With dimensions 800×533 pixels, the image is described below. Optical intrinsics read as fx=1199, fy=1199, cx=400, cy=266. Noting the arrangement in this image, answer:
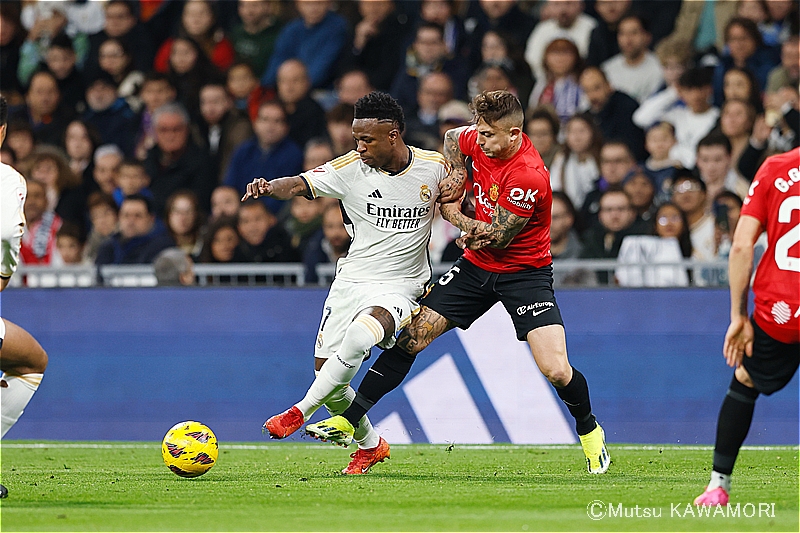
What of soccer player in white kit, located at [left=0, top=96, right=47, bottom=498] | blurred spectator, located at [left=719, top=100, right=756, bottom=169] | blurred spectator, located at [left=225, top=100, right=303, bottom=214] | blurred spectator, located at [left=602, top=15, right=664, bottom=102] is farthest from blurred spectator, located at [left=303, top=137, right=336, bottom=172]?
soccer player in white kit, located at [left=0, top=96, right=47, bottom=498]

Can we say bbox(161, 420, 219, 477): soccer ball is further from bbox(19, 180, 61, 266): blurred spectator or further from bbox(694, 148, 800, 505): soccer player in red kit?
bbox(19, 180, 61, 266): blurred spectator

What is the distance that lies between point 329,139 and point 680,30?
4633mm

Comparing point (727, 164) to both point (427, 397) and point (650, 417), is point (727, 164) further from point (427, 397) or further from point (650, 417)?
point (427, 397)

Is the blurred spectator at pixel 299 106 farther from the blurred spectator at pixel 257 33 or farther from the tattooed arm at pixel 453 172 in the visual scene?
the tattooed arm at pixel 453 172

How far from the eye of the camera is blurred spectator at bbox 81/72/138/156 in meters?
16.0

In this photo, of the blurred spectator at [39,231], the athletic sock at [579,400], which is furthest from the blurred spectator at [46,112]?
the athletic sock at [579,400]

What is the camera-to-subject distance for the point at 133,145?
1599 cm

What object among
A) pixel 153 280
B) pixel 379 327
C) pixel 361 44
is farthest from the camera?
pixel 361 44

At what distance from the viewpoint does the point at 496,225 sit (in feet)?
27.3

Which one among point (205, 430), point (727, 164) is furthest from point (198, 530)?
point (727, 164)

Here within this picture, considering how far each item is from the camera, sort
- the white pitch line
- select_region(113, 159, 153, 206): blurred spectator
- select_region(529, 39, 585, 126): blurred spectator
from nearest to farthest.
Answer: the white pitch line, select_region(529, 39, 585, 126): blurred spectator, select_region(113, 159, 153, 206): blurred spectator

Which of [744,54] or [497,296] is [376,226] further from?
[744,54]

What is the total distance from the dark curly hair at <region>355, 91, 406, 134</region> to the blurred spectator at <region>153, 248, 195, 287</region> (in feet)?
14.7

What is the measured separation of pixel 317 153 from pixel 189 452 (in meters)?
6.12
